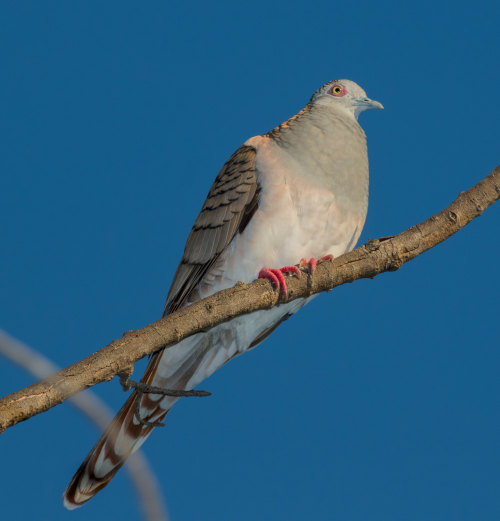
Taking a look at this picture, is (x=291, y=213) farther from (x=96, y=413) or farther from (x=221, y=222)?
(x=96, y=413)

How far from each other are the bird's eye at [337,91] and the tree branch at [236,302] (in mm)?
1484

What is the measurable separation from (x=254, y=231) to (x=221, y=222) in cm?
26

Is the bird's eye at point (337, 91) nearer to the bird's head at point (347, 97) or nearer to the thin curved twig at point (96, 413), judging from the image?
the bird's head at point (347, 97)

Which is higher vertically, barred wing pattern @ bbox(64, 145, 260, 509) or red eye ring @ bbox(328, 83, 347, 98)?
red eye ring @ bbox(328, 83, 347, 98)

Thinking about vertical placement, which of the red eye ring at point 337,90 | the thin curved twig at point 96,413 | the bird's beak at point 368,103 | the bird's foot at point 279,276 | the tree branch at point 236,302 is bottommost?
the thin curved twig at point 96,413

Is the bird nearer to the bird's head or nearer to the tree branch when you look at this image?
the bird's head

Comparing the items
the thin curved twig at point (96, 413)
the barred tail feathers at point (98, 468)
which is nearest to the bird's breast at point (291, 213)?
the barred tail feathers at point (98, 468)

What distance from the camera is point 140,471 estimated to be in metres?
1.19

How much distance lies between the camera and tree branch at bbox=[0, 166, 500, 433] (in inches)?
97.3

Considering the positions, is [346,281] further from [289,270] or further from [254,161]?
[254,161]

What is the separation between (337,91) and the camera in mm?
4633

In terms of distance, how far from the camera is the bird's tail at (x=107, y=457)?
3.57 meters

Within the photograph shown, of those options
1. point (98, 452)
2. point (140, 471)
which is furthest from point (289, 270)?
point (140, 471)

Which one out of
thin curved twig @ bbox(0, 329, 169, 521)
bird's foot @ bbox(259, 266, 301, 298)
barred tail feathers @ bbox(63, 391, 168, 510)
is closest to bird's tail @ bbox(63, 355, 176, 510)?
barred tail feathers @ bbox(63, 391, 168, 510)
